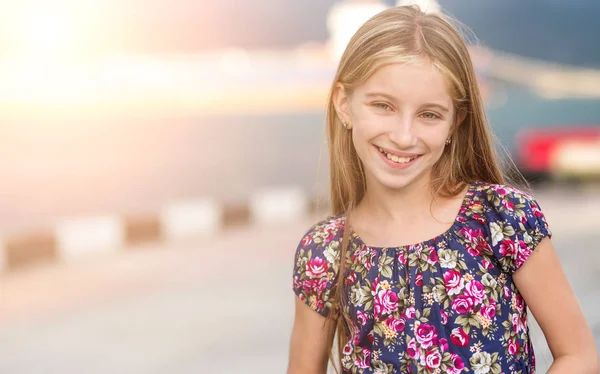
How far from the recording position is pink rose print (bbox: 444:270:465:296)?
167cm

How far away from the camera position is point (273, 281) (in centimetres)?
618

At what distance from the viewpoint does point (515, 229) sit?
5.43 feet

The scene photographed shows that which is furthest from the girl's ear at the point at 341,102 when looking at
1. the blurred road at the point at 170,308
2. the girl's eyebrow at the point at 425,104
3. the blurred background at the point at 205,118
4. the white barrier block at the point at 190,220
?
the white barrier block at the point at 190,220

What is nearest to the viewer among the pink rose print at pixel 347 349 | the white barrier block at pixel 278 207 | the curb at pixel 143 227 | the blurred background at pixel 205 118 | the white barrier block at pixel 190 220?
the pink rose print at pixel 347 349

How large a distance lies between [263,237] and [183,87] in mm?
7877

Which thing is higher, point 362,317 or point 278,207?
point 362,317

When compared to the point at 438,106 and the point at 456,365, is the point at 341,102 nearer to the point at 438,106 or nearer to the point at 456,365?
the point at 438,106

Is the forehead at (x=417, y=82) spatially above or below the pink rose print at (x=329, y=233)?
above

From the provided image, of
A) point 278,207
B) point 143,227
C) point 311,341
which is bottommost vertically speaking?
point 278,207

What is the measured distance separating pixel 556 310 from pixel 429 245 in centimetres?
25

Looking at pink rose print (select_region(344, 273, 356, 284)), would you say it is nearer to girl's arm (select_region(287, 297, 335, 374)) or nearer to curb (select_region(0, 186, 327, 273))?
girl's arm (select_region(287, 297, 335, 374))

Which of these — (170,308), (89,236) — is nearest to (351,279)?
(170,308)

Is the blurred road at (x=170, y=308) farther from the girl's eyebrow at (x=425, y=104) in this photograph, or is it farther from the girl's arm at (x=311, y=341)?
the girl's eyebrow at (x=425, y=104)

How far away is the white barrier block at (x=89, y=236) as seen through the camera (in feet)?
25.4
